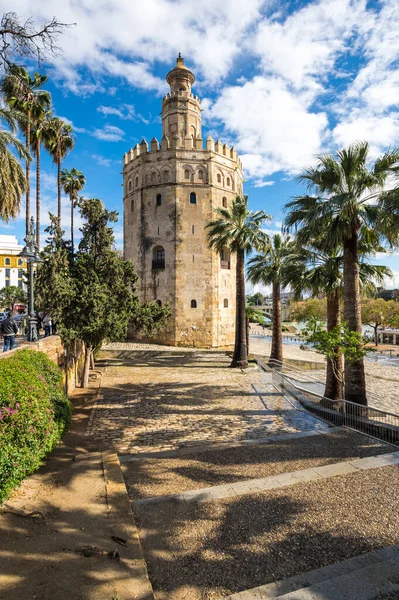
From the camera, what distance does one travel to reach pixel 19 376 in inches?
237

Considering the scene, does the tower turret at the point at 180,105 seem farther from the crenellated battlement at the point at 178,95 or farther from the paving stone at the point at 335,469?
the paving stone at the point at 335,469

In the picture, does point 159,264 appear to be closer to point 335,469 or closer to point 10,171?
point 10,171

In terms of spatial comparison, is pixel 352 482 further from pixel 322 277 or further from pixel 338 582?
pixel 322 277

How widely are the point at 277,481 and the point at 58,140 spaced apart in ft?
75.6

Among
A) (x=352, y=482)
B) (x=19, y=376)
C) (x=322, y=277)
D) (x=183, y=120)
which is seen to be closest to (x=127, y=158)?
(x=183, y=120)

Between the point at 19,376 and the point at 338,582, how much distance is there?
579 cm

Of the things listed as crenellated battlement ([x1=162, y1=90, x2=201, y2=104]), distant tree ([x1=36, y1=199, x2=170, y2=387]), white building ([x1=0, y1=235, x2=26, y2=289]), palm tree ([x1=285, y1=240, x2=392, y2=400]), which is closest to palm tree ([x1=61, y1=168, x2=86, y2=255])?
crenellated battlement ([x1=162, y1=90, x2=201, y2=104])

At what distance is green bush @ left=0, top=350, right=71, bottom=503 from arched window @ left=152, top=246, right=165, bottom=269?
20961 mm

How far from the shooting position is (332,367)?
1130 cm

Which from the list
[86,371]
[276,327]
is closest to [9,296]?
[86,371]

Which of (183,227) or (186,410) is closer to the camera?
(186,410)

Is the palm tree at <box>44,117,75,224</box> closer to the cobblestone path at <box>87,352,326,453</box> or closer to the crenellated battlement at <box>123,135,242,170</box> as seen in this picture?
the crenellated battlement at <box>123,135,242,170</box>

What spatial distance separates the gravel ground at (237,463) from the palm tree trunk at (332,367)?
3346 millimetres

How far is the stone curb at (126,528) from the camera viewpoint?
140 inches
